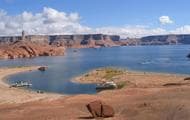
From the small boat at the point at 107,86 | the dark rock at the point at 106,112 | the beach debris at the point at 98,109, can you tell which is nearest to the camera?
the beach debris at the point at 98,109

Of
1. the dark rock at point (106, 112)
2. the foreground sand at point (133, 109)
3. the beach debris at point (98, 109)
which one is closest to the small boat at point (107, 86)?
the foreground sand at point (133, 109)

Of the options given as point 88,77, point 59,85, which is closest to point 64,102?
point 59,85

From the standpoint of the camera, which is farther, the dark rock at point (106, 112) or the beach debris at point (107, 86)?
the beach debris at point (107, 86)

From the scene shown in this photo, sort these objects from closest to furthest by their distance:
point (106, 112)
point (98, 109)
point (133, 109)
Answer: point (98, 109) → point (106, 112) → point (133, 109)

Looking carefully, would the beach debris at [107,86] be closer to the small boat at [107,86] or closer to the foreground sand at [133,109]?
the small boat at [107,86]

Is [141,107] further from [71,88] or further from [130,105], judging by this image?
[71,88]

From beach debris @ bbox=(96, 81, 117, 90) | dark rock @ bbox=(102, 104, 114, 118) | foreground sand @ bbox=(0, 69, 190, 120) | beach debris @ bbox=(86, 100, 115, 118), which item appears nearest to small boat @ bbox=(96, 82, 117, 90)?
beach debris @ bbox=(96, 81, 117, 90)

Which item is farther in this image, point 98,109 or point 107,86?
point 107,86

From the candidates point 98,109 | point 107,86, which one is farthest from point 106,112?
point 107,86

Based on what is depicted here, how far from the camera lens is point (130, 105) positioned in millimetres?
43719

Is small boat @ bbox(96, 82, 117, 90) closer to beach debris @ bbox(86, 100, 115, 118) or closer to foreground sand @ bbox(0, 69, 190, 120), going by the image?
foreground sand @ bbox(0, 69, 190, 120)

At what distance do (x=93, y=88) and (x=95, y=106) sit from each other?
159ft

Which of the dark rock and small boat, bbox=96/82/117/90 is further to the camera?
small boat, bbox=96/82/117/90

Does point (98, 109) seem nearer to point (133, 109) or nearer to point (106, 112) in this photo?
point (106, 112)
